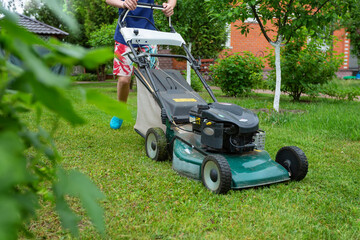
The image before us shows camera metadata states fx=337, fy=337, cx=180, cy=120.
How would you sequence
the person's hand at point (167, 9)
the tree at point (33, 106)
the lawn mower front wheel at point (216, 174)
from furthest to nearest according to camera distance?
the person's hand at point (167, 9) < the lawn mower front wheel at point (216, 174) < the tree at point (33, 106)

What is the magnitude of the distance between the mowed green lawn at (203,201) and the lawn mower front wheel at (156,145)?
0.19 feet

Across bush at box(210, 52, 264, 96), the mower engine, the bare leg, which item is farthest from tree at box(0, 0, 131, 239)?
bush at box(210, 52, 264, 96)

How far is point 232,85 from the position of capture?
6.77m

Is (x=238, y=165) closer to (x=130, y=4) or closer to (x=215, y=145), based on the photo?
(x=215, y=145)

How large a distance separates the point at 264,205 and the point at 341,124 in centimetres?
236

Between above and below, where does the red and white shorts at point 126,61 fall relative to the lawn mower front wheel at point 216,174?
above

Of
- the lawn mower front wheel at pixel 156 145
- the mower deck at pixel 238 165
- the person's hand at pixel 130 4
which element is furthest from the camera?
the person's hand at pixel 130 4

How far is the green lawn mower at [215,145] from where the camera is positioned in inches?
77.3

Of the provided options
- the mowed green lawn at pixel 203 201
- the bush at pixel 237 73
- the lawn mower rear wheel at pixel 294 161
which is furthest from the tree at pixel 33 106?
the bush at pixel 237 73

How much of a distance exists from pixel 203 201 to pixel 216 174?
0.18 meters

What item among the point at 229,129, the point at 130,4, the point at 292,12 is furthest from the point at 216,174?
Answer: the point at 292,12

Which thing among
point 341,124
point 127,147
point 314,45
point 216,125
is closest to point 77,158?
point 127,147

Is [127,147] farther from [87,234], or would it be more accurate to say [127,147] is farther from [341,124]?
[341,124]

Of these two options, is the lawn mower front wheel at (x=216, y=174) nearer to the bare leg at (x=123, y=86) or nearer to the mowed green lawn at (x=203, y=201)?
the mowed green lawn at (x=203, y=201)
